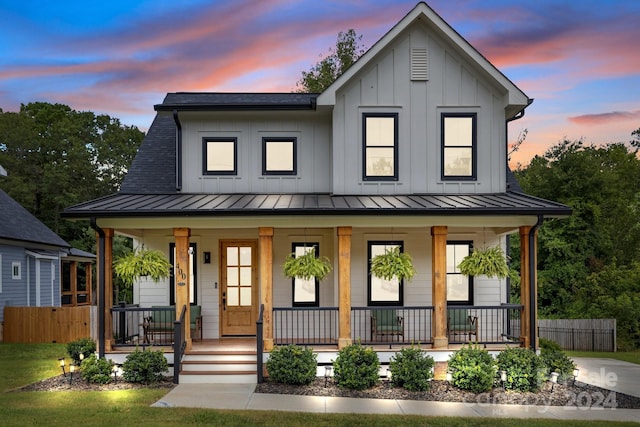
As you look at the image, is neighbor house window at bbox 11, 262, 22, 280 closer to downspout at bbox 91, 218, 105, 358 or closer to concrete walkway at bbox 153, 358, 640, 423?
downspout at bbox 91, 218, 105, 358

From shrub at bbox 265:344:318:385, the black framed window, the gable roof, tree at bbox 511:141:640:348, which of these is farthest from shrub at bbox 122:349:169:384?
tree at bbox 511:141:640:348

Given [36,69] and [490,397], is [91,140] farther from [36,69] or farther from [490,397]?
[490,397]

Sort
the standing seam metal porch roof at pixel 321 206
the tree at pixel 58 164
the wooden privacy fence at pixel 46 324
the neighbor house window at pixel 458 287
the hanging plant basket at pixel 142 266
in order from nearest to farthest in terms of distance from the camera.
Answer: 1. the standing seam metal porch roof at pixel 321 206
2. the hanging plant basket at pixel 142 266
3. the neighbor house window at pixel 458 287
4. the wooden privacy fence at pixel 46 324
5. the tree at pixel 58 164

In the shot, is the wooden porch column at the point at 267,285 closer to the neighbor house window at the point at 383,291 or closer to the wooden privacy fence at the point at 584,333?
the neighbor house window at the point at 383,291

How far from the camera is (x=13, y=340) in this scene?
21656 millimetres

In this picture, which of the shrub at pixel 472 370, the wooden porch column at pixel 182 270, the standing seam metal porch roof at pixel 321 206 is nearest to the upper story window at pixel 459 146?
the standing seam metal porch roof at pixel 321 206

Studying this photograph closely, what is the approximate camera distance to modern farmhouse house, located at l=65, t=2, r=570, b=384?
13422 mm

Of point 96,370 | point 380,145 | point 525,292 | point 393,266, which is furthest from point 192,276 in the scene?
point 525,292

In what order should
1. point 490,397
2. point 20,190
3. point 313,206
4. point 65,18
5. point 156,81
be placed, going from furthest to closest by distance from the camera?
point 20,190
point 156,81
point 65,18
point 313,206
point 490,397

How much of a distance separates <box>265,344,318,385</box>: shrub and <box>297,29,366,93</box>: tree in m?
24.8

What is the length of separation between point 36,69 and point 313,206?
30.4 metres

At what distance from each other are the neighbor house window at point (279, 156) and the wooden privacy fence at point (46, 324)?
1072 centimetres

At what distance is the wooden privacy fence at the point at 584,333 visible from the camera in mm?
21062

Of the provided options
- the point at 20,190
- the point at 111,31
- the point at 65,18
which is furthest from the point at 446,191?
the point at 20,190
